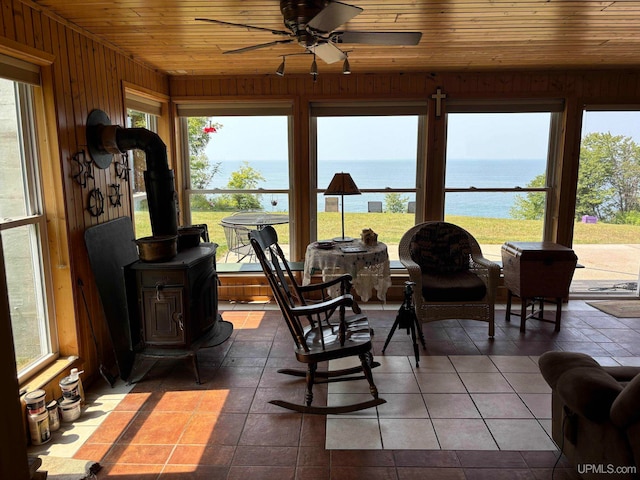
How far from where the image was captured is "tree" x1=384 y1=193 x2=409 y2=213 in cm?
494

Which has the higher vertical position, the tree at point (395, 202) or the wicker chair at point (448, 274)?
the tree at point (395, 202)

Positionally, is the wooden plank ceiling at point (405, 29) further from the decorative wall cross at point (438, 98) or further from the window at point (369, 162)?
the window at point (369, 162)

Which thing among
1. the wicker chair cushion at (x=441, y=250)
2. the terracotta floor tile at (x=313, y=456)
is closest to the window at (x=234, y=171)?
the wicker chair cushion at (x=441, y=250)

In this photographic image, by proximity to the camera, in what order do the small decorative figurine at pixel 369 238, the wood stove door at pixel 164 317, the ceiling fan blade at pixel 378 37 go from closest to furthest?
the ceiling fan blade at pixel 378 37, the wood stove door at pixel 164 317, the small decorative figurine at pixel 369 238

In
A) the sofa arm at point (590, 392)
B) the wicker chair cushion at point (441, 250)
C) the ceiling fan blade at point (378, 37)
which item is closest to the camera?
the sofa arm at point (590, 392)

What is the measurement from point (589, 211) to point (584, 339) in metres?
1.74

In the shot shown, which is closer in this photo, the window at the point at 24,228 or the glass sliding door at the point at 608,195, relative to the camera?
the window at the point at 24,228

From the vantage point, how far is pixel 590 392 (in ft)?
5.94

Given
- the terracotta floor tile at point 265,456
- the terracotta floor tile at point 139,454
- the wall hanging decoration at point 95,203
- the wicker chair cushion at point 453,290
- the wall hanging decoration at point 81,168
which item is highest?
the wall hanging decoration at point 81,168

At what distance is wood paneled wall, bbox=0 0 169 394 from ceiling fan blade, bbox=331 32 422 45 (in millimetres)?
1659

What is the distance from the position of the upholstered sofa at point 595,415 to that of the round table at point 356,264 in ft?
5.66

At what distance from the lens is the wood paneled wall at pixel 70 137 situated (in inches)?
102

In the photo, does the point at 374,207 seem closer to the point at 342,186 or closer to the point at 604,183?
the point at 342,186

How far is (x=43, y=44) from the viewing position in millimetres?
2662
